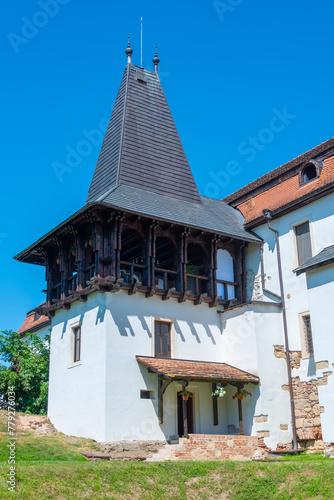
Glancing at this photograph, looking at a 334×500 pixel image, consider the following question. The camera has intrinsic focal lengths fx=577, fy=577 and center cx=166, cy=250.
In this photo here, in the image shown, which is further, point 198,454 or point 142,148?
point 142,148

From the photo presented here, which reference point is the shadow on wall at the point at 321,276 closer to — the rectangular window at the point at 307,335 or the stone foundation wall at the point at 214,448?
the rectangular window at the point at 307,335

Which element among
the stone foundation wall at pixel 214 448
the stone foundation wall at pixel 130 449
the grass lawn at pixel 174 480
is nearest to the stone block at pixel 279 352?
the stone foundation wall at pixel 214 448

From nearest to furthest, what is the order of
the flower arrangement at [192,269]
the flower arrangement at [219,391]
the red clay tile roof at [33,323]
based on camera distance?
1. the flower arrangement at [219,391]
2. the flower arrangement at [192,269]
3. the red clay tile roof at [33,323]

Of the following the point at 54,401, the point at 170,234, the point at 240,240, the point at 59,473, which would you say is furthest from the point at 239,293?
the point at 59,473

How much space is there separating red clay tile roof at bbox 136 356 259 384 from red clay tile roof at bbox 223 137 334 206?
772 cm

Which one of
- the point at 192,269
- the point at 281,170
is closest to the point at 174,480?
the point at 192,269

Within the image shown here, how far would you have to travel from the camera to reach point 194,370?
18781mm

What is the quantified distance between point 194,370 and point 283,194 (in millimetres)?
7567

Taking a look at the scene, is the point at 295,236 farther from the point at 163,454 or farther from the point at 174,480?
the point at 174,480

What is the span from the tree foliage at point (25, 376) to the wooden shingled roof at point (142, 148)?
7.55 m

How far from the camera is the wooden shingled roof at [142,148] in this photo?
22.5 m

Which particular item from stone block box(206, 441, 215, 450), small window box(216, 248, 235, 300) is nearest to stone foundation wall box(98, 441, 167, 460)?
stone block box(206, 441, 215, 450)

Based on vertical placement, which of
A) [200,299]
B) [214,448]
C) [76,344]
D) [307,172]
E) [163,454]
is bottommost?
[163,454]

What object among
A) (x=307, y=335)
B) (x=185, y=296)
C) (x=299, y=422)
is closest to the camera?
(x=299, y=422)
